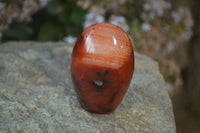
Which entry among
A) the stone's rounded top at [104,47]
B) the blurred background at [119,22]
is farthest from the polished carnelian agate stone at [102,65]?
the blurred background at [119,22]

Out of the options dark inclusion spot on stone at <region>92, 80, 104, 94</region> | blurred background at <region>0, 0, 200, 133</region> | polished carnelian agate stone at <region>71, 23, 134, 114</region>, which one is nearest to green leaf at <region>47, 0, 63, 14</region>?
blurred background at <region>0, 0, 200, 133</region>

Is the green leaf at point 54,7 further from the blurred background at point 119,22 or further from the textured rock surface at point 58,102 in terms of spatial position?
the textured rock surface at point 58,102

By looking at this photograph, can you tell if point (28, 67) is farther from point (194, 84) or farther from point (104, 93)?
point (194, 84)

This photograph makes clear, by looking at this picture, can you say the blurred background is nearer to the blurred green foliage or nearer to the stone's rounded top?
the blurred green foliage

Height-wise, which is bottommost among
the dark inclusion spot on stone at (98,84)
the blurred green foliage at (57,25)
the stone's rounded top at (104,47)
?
the blurred green foliage at (57,25)

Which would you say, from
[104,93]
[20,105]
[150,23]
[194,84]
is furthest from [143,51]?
[20,105]
